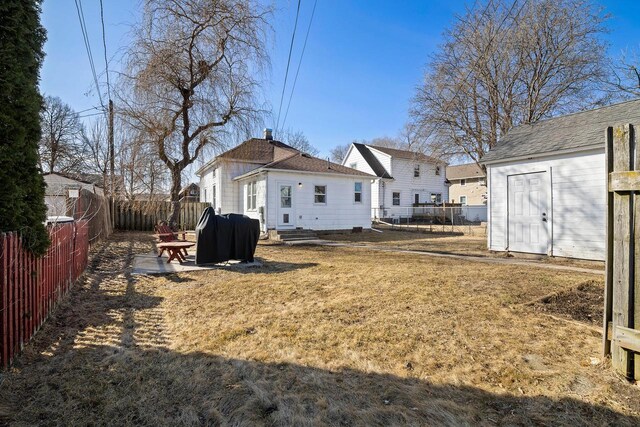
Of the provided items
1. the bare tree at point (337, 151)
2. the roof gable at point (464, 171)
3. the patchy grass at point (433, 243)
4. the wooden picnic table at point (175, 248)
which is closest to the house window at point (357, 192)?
the patchy grass at point (433, 243)

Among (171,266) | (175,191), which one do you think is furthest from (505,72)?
(171,266)

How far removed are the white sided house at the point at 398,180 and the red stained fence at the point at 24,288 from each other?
77.0 feet

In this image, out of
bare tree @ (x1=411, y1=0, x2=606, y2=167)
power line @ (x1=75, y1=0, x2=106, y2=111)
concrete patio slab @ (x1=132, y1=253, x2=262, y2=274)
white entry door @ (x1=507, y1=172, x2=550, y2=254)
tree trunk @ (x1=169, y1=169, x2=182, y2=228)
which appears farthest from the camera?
bare tree @ (x1=411, y1=0, x2=606, y2=167)

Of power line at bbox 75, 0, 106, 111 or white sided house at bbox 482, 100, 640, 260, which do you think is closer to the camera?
white sided house at bbox 482, 100, 640, 260

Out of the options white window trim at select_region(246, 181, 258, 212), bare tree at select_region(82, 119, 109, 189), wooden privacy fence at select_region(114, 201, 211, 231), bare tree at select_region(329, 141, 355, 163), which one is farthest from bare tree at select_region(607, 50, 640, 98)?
bare tree at select_region(329, 141, 355, 163)

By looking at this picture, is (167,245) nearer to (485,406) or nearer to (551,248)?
(485,406)

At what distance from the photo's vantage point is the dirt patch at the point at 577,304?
4.16 m

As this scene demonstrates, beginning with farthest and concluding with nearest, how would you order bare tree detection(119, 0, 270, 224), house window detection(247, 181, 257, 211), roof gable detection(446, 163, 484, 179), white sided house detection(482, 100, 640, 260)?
1. roof gable detection(446, 163, 484, 179)
2. house window detection(247, 181, 257, 211)
3. bare tree detection(119, 0, 270, 224)
4. white sided house detection(482, 100, 640, 260)

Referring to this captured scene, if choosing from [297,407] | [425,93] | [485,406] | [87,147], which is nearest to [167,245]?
[297,407]

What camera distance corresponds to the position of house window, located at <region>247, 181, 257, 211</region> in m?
17.2

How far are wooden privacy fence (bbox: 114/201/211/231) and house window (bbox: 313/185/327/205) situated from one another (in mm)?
7629

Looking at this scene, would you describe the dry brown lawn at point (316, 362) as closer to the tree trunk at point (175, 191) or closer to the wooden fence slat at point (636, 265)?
the wooden fence slat at point (636, 265)

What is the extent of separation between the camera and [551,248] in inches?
357

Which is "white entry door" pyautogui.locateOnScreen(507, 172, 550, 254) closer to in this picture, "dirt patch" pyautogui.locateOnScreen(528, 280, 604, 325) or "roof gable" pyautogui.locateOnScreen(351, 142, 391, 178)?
"dirt patch" pyautogui.locateOnScreen(528, 280, 604, 325)
